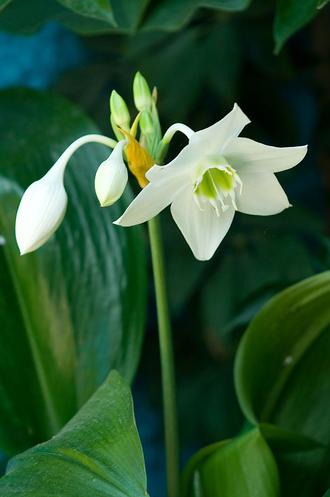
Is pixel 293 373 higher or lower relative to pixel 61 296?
lower

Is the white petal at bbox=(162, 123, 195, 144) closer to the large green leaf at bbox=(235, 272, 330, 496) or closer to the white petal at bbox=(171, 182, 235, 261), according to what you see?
the white petal at bbox=(171, 182, 235, 261)

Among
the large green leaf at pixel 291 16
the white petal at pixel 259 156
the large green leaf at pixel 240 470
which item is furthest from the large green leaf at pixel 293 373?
the large green leaf at pixel 291 16

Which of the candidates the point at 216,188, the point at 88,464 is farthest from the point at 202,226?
the point at 88,464

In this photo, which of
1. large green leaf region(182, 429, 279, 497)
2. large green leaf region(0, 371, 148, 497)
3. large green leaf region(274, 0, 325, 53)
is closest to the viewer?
large green leaf region(0, 371, 148, 497)

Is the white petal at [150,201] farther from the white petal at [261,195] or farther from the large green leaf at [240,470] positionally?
the large green leaf at [240,470]

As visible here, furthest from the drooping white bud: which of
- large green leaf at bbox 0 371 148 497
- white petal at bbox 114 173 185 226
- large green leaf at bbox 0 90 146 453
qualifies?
large green leaf at bbox 0 90 146 453

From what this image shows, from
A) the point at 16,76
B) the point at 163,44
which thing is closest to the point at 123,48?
the point at 163,44

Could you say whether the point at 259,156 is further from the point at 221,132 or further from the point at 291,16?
the point at 291,16
